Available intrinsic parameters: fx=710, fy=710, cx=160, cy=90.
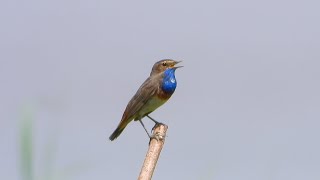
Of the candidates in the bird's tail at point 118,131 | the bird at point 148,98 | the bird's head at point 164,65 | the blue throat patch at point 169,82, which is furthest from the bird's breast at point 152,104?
the bird's head at point 164,65

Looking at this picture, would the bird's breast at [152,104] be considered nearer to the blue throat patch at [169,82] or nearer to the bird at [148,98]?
the bird at [148,98]

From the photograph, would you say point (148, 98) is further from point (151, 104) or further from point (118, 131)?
point (118, 131)

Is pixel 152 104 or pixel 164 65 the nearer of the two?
pixel 152 104

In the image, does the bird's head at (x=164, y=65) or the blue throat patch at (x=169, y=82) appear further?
the bird's head at (x=164, y=65)

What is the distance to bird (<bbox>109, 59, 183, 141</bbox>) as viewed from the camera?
33.1ft

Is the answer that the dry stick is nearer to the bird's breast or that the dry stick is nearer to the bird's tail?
the bird's tail

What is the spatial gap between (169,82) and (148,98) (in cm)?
39

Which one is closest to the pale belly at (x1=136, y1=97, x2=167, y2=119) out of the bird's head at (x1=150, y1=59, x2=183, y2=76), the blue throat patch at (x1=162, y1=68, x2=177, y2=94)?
the blue throat patch at (x1=162, y1=68, x2=177, y2=94)

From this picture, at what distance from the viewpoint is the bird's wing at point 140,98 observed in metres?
10.1

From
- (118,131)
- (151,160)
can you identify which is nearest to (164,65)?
(118,131)

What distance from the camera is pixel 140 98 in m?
10.2

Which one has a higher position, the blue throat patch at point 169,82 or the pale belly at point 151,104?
the blue throat patch at point 169,82

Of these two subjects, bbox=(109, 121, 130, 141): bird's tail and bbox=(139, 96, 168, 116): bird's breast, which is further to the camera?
bbox=(139, 96, 168, 116): bird's breast

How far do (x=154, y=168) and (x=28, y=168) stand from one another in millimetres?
1445
